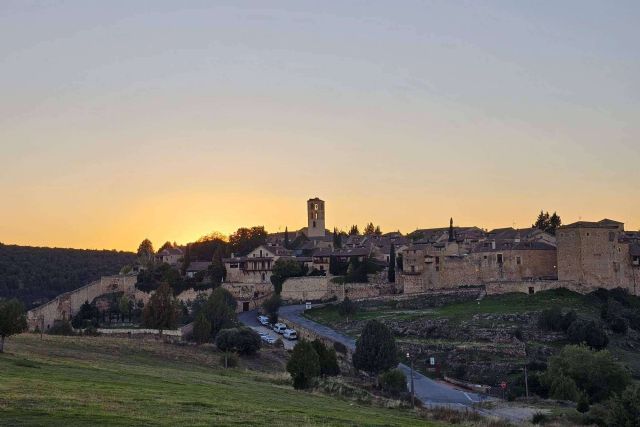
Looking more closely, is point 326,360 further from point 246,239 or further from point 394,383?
point 246,239

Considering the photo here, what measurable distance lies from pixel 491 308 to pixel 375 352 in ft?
71.4

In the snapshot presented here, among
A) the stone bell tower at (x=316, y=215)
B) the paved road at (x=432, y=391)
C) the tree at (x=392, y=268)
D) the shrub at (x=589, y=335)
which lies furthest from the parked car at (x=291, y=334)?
the stone bell tower at (x=316, y=215)

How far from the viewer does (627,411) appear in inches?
1102

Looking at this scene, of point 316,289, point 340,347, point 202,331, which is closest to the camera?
point 340,347

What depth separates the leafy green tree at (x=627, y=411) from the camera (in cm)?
2764

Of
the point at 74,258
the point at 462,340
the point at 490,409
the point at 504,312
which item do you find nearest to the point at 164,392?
the point at 490,409

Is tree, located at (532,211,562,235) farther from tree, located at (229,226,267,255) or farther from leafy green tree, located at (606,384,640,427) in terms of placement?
leafy green tree, located at (606,384,640,427)

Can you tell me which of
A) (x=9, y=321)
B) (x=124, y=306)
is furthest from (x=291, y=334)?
(x=9, y=321)

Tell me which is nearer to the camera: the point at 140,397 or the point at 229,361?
the point at 140,397

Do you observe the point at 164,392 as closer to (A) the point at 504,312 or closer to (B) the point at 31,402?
(B) the point at 31,402

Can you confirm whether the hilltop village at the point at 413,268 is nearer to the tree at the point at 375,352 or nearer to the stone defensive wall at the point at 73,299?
the stone defensive wall at the point at 73,299

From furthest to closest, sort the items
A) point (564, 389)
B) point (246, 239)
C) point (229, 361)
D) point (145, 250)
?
point (145, 250) → point (246, 239) → point (229, 361) → point (564, 389)

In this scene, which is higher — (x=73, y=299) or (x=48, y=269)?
(x=48, y=269)

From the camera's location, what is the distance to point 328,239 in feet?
359
